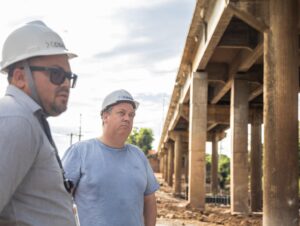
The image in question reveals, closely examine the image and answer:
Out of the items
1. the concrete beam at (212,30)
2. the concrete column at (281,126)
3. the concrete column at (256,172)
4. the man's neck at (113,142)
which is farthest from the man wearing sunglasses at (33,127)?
the concrete column at (256,172)

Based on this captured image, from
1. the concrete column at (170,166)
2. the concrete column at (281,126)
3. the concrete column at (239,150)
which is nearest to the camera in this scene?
Answer: the concrete column at (281,126)

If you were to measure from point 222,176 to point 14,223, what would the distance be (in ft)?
241

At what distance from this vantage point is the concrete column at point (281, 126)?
10781mm

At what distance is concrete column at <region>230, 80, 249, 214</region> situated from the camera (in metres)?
20.5

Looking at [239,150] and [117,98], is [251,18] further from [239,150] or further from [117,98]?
[239,150]

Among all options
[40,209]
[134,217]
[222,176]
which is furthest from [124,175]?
[222,176]

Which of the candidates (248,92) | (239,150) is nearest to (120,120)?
(239,150)

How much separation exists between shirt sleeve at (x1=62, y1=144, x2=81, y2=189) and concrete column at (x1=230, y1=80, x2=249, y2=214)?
1635cm

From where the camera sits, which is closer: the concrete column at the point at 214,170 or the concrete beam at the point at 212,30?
the concrete beam at the point at 212,30

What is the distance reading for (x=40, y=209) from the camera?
2477 mm

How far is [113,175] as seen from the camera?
441cm

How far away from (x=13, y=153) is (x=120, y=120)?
92.0 inches

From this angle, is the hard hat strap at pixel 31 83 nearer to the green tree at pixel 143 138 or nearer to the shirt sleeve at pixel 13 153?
the shirt sleeve at pixel 13 153

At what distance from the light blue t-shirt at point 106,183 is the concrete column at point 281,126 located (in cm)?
673
